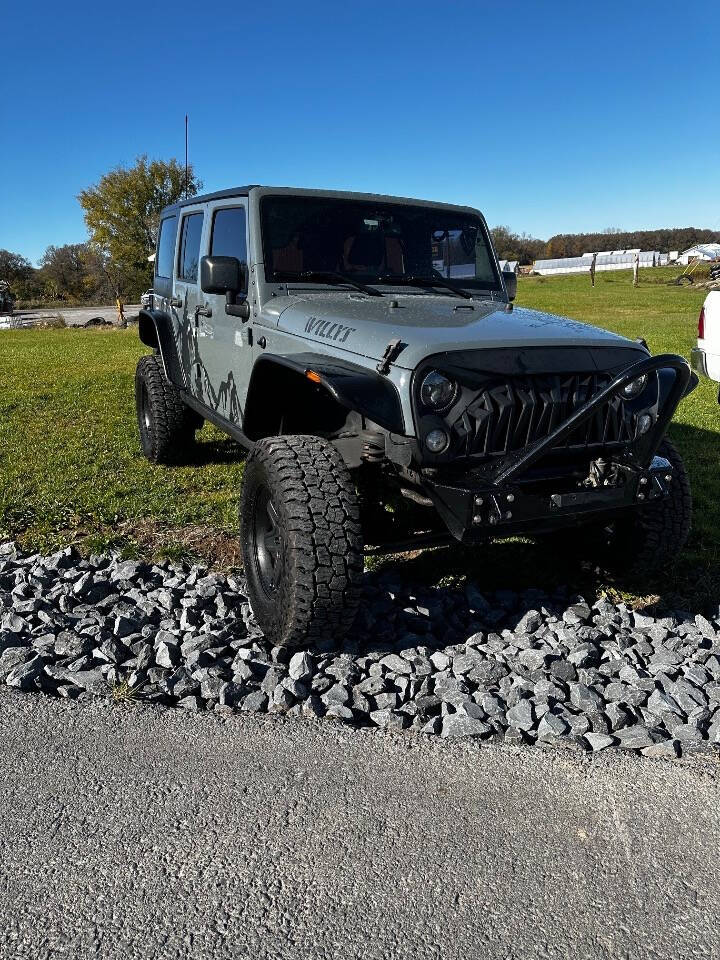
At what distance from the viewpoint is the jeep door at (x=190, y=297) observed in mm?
5305

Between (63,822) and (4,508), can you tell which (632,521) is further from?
(4,508)

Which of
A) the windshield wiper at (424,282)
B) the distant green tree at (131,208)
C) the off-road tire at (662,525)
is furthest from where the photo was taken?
the distant green tree at (131,208)

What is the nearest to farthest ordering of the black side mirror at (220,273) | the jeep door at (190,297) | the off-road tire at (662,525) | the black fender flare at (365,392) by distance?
the black fender flare at (365,392)
the off-road tire at (662,525)
the black side mirror at (220,273)
the jeep door at (190,297)

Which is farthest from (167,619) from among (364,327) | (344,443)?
(364,327)

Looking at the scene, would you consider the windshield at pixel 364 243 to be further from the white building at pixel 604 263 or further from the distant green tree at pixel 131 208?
the white building at pixel 604 263

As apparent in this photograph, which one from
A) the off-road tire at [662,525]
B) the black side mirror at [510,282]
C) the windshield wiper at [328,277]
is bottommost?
the off-road tire at [662,525]

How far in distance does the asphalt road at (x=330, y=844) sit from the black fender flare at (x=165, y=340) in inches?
135

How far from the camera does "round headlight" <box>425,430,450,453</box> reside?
3.09 meters

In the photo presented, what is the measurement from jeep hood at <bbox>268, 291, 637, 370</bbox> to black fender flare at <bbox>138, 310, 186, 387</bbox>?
2.02 meters

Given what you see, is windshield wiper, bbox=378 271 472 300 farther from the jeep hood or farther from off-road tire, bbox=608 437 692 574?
off-road tire, bbox=608 437 692 574

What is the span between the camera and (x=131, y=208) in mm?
41219

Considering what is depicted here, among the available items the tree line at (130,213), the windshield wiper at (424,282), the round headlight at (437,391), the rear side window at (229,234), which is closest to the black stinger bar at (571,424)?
the round headlight at (437,391)

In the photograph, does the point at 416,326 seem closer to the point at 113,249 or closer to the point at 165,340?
the point at 165,340

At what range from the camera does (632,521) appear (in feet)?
12.8
